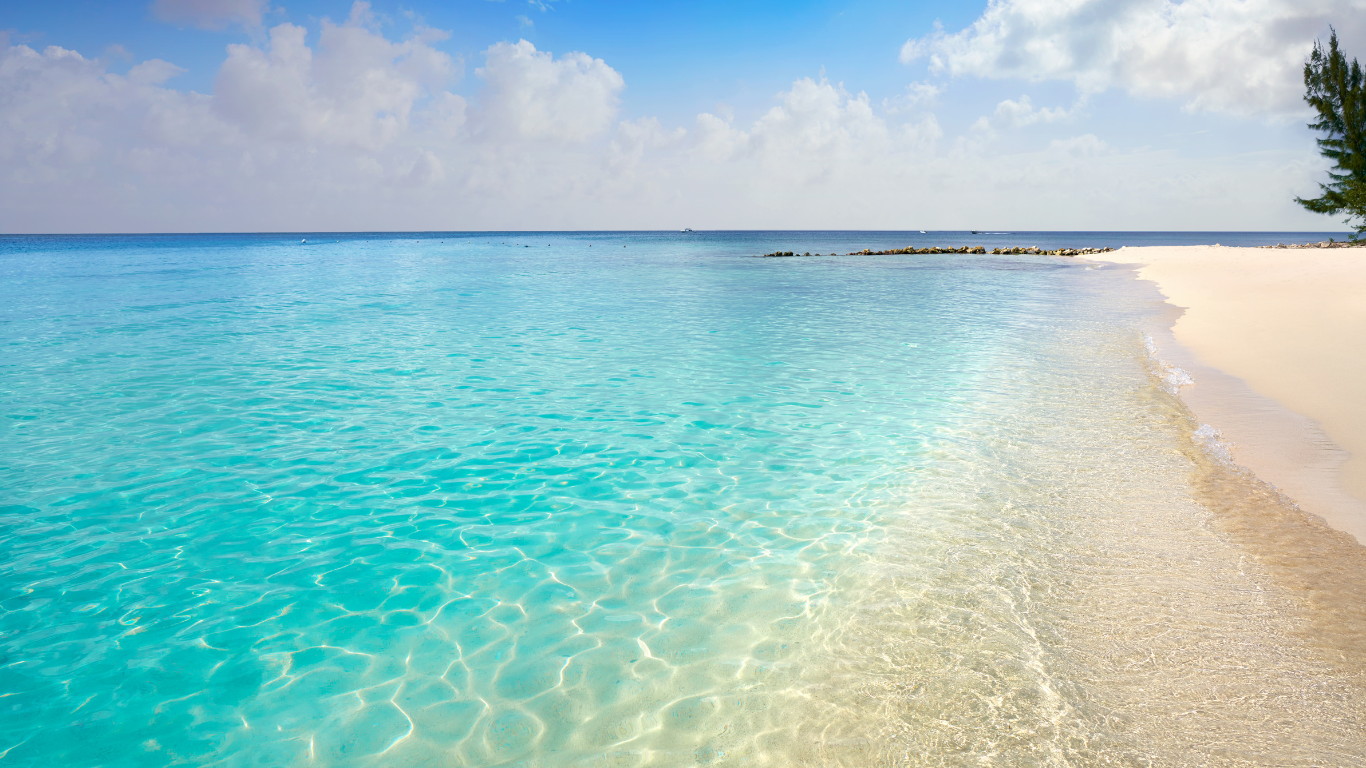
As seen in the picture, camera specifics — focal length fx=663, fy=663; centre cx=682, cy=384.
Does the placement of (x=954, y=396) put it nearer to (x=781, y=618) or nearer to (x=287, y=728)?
(x=781, y=618)

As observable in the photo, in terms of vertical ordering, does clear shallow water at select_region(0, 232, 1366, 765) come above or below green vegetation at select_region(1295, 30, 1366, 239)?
below

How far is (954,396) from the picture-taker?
1147 cm

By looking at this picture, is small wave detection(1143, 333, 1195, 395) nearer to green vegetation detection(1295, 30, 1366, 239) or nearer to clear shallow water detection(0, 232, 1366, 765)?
clear shallow water detection(0, 232, 1366, 765)

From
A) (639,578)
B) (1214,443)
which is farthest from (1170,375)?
(639,578)

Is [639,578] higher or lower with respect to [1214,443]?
lower

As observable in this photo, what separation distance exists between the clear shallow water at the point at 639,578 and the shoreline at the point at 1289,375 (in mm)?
835

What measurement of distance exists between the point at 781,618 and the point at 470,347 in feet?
43.2

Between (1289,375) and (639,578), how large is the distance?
1270 centimetres

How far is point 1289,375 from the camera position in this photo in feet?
38.4

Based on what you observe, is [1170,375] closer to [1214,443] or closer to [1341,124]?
[1214,443]

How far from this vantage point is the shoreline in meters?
7.27

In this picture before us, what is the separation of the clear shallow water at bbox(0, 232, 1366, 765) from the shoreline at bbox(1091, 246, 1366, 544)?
0.84 meters

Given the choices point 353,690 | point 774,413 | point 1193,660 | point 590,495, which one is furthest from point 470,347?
point 1193,660

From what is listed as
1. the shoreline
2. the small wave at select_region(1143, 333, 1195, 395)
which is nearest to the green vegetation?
the shoreline
